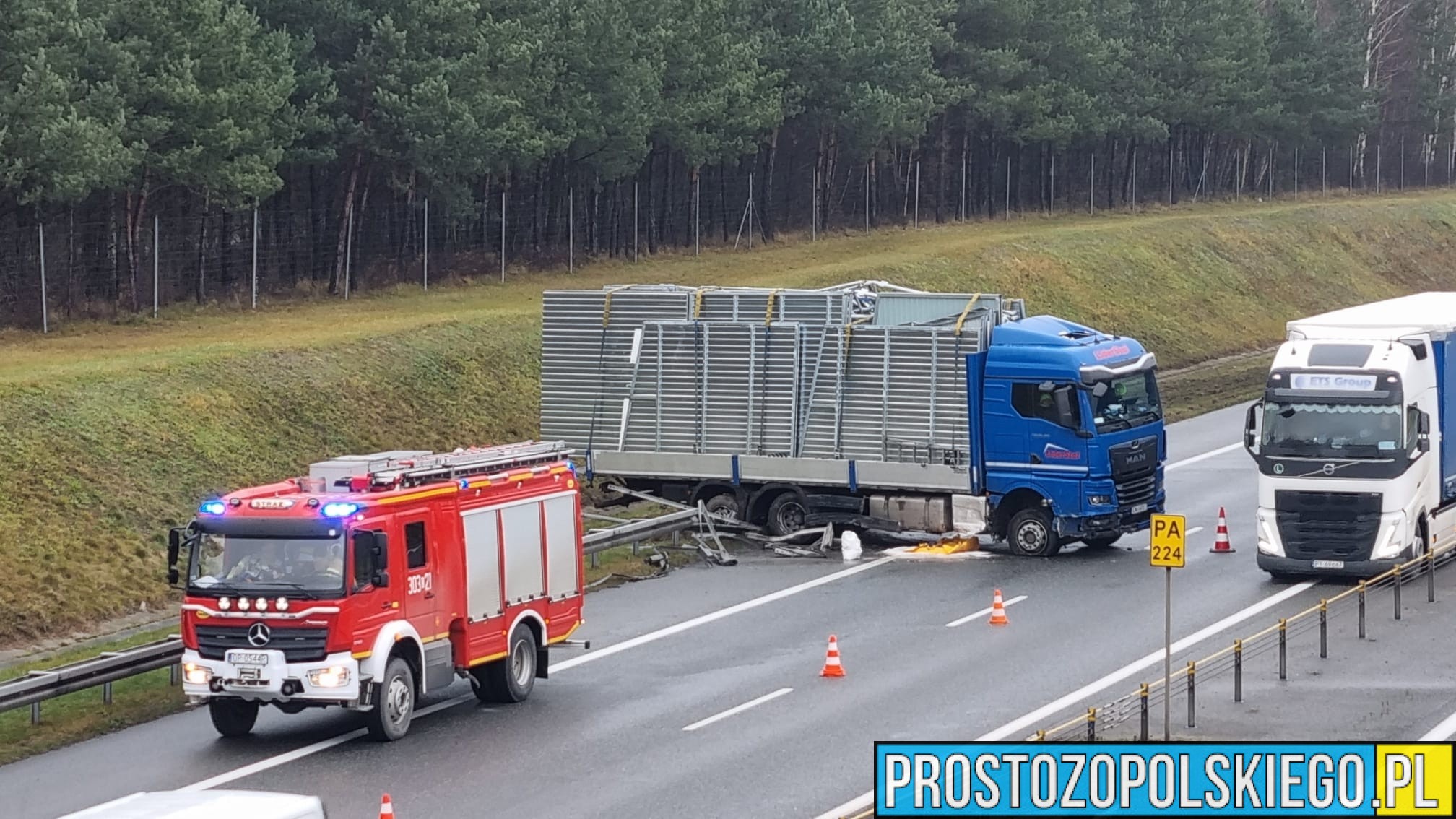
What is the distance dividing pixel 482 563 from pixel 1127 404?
13.5 meters

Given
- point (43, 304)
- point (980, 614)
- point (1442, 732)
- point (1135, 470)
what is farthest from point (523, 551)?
A: point (43, 304)

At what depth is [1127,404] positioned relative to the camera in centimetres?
3167

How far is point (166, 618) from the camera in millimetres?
28109

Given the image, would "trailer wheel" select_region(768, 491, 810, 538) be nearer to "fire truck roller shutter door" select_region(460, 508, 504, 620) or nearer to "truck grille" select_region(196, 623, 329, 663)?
"fire truck roller shutter door" select_region(460, 508, 504, 620)

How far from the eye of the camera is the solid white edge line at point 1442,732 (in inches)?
765

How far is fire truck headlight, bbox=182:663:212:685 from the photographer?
64.4 ft

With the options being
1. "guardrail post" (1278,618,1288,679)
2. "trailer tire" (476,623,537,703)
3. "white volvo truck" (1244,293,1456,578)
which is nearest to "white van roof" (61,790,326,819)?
"trailer tire" (476,623,537,703)

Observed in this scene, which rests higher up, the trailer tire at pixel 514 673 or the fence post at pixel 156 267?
the fence post at pixel 156 267

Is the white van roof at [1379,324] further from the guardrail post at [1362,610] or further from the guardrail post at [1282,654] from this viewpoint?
the guardrail post at [1282,654]

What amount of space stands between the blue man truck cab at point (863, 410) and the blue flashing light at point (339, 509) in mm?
14155

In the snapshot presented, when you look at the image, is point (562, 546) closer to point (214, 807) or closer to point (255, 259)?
point (214, 807)

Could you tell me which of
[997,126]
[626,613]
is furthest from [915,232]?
[626,613]

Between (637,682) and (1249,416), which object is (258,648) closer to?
(637,682)

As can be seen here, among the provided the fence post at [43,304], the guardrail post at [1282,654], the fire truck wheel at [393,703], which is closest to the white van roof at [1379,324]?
the guardrail post at [1282,654]
